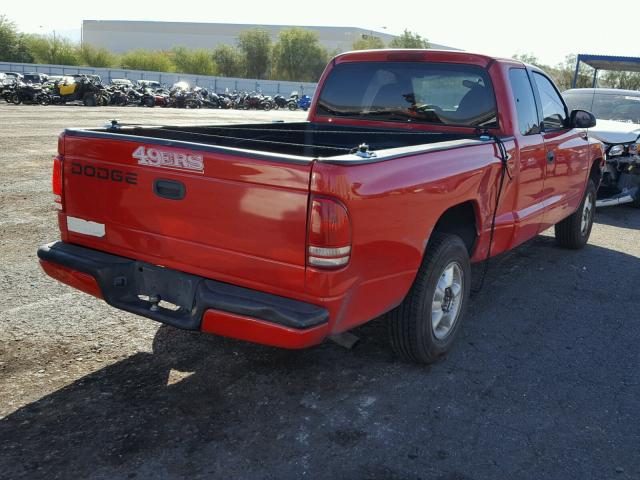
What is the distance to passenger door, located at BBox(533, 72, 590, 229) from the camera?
5648 millimetres

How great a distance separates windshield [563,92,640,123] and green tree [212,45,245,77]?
88480 millimetres

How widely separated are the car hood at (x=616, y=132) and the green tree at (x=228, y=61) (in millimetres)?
89920

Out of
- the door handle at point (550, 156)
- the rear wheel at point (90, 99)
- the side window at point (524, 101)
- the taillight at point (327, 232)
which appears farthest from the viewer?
the rear wheel at point (90, 99)

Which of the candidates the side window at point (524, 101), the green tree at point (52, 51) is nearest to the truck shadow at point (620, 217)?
the side window at point (524, 101)

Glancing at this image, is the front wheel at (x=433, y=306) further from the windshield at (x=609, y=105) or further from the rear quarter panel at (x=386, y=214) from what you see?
the windshield at (x=609, y=105)

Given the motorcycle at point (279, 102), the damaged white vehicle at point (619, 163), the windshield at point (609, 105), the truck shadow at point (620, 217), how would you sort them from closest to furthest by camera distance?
the truck shadow at point (620, 217) < the damaged white vehicle at point (619, 163) < the windshield at point (609, 105) < the motorcycle at point (279, 102)

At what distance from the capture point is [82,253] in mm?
3768

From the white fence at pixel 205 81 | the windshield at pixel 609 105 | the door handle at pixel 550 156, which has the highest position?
the white fence at pixel 205 81

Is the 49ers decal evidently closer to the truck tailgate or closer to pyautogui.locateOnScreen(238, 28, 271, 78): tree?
the truck tailgate

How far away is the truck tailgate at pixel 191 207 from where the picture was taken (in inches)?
121

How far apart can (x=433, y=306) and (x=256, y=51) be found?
9617 centimetres

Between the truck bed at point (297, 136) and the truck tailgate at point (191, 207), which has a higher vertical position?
the truck bed at point (297, 136)

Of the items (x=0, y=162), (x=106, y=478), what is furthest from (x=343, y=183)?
(x=0, y=162)

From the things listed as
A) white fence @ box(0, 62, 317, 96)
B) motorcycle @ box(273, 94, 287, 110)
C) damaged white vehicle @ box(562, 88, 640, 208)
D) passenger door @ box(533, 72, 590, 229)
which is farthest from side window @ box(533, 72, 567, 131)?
white fence @ box(0, 62, 317, 96)
